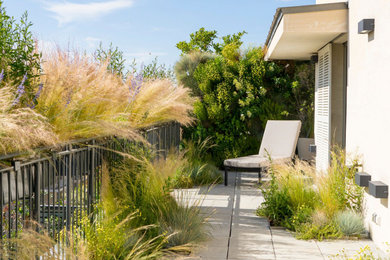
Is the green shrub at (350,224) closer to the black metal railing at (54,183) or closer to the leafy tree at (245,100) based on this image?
the black metal railing at (54,183)

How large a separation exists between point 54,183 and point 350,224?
3201 millimetres

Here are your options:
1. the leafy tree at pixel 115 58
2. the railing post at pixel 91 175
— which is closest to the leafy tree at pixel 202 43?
the leafy tree at pixel 115 58

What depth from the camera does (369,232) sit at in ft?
17.1

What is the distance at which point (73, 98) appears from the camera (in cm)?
393

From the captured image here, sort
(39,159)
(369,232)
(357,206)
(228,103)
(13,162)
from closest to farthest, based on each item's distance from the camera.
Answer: (13,162) < (39,159) < (369,232) < (357,206) < (228,103)

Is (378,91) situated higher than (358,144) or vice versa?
(378,91)

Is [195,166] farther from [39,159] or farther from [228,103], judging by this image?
[39,159]

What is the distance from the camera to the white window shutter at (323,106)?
25.6 ft

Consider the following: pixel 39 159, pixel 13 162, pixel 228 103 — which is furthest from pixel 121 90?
pixel 228 103

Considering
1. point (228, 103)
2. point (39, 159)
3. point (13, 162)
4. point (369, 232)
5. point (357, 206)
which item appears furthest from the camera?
point (228, 103)

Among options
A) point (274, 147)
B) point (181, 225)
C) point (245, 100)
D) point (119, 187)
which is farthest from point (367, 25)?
point (245, 100)

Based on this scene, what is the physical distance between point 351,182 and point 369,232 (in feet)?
2.37

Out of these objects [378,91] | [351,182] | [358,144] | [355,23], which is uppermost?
[355,23]

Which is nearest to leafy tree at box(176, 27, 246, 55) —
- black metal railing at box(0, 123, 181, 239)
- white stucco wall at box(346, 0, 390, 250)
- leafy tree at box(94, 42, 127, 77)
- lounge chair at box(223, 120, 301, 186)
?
lounge chair at box(223, 120, 301, 186)
